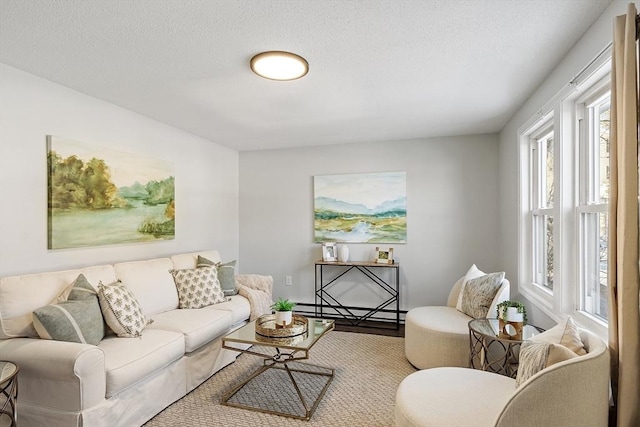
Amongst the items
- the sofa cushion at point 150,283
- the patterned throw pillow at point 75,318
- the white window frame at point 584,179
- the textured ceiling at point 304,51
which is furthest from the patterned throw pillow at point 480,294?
the patterned throw pillow at point 75,318

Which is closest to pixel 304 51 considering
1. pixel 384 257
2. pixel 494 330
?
pixel 494 330

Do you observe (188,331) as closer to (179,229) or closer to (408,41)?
(179,229)

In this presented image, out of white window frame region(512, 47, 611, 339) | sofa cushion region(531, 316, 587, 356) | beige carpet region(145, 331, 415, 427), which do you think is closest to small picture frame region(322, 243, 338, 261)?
beige carpet region(145, 331, 415, 427)

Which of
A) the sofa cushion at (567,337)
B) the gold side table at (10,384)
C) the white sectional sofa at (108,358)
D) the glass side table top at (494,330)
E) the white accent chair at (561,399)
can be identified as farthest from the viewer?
the glass side table top at (494,330)

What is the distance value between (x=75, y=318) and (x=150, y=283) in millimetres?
875

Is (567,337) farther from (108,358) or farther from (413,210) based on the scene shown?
(413,210)

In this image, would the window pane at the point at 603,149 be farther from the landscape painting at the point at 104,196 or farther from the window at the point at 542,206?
the landscape painting at the point at 104,196

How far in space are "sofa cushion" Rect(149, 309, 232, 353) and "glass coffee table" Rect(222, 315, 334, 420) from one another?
0.79 ft

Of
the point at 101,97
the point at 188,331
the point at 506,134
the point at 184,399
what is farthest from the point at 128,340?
the point at 506,134

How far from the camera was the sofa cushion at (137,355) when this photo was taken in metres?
1.99

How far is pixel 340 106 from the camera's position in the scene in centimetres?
321

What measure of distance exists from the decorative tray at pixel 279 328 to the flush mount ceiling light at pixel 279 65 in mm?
1823

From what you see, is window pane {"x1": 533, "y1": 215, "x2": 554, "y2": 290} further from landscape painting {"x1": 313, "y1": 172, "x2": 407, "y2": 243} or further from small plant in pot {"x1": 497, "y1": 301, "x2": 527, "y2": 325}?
landscape painting {"x1": 313, "y1": 172, "x2": 407, "y2": 243}

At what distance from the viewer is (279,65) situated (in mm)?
2266
